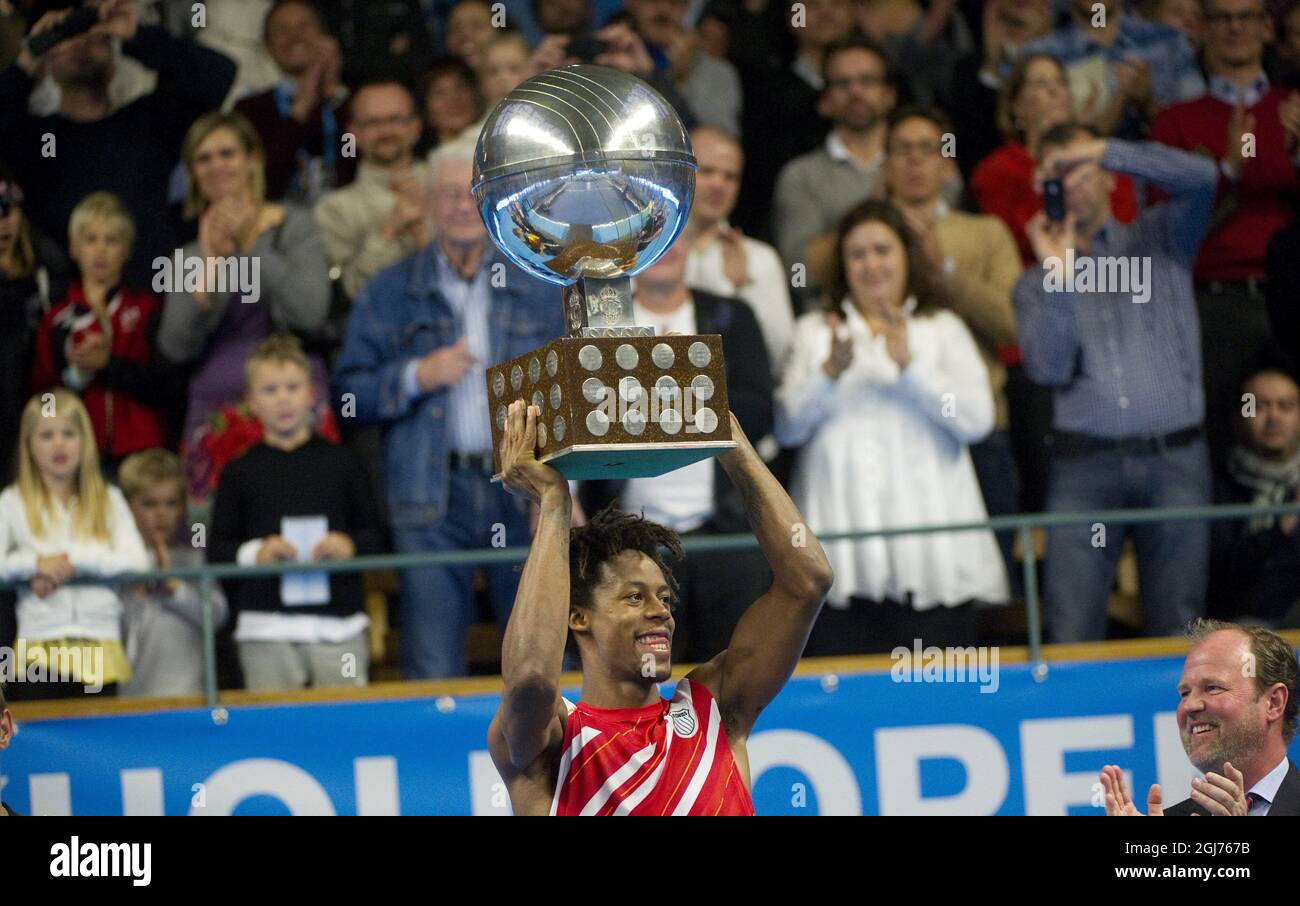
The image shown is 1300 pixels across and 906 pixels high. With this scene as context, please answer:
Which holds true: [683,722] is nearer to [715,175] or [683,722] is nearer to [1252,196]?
[715,175]

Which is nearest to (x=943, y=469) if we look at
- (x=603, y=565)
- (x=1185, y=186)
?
(x=1185, y=186)

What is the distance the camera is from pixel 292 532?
8.52 meters

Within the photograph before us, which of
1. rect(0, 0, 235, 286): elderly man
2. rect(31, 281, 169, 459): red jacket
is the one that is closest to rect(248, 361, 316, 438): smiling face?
rect(31, 281, 169, 459): red jacket

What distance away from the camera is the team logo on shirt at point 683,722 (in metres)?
5.38

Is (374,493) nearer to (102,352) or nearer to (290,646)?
(290,646)

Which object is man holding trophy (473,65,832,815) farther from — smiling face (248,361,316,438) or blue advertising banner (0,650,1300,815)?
smiling face (248,361,316,438)

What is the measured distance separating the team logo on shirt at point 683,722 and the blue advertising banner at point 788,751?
2.81 m

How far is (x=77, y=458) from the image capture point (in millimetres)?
8484

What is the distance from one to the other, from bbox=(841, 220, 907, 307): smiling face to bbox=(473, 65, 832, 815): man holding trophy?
3365 millimetres

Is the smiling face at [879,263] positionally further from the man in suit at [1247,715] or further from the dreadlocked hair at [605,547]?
the dreadlocked hair at [605,547]

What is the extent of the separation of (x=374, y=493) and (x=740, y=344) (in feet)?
5.32

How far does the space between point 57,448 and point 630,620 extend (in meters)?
3.94

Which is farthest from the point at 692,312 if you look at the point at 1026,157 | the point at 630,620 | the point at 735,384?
the point at 630,620

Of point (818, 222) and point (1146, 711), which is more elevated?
point (818, 222)
